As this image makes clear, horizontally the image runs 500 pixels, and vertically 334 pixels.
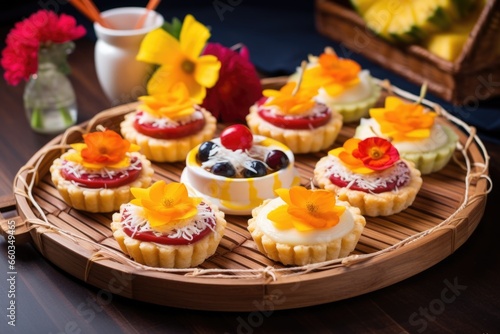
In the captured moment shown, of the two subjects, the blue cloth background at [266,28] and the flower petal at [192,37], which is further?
the blue cloth background at [266,28]

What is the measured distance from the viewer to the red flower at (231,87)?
3.21 m

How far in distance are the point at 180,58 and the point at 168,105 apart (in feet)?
1.16

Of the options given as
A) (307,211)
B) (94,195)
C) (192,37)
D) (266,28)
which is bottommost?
(266,28)

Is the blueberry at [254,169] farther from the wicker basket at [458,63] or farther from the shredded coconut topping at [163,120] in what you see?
the wicker basket at [458,63]

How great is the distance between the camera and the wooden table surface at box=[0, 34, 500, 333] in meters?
2.19

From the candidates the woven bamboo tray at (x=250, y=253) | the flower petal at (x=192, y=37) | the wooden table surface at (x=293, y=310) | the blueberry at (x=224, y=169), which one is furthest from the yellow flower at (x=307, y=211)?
the flower petal at (x=192, y=37)

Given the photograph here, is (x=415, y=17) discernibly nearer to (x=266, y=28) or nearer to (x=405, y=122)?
(x=405, y=122)

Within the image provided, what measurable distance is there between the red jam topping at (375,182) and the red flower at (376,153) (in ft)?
0.17

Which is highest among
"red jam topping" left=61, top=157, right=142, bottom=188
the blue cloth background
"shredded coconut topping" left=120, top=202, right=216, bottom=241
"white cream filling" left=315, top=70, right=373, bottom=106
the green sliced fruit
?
the green sliced fruit

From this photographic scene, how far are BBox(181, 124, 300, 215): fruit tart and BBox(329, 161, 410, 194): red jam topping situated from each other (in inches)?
7.1

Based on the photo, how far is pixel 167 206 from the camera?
90.1 inches

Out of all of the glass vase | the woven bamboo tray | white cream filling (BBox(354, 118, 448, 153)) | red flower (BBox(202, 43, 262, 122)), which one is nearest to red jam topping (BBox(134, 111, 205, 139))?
the woven bamboo tray

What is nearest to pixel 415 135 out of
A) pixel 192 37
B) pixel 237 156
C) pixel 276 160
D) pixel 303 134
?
pixel 303 134

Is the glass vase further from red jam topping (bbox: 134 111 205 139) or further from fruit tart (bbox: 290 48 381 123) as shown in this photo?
fruit tart (bbox: 290 48 381 123)
